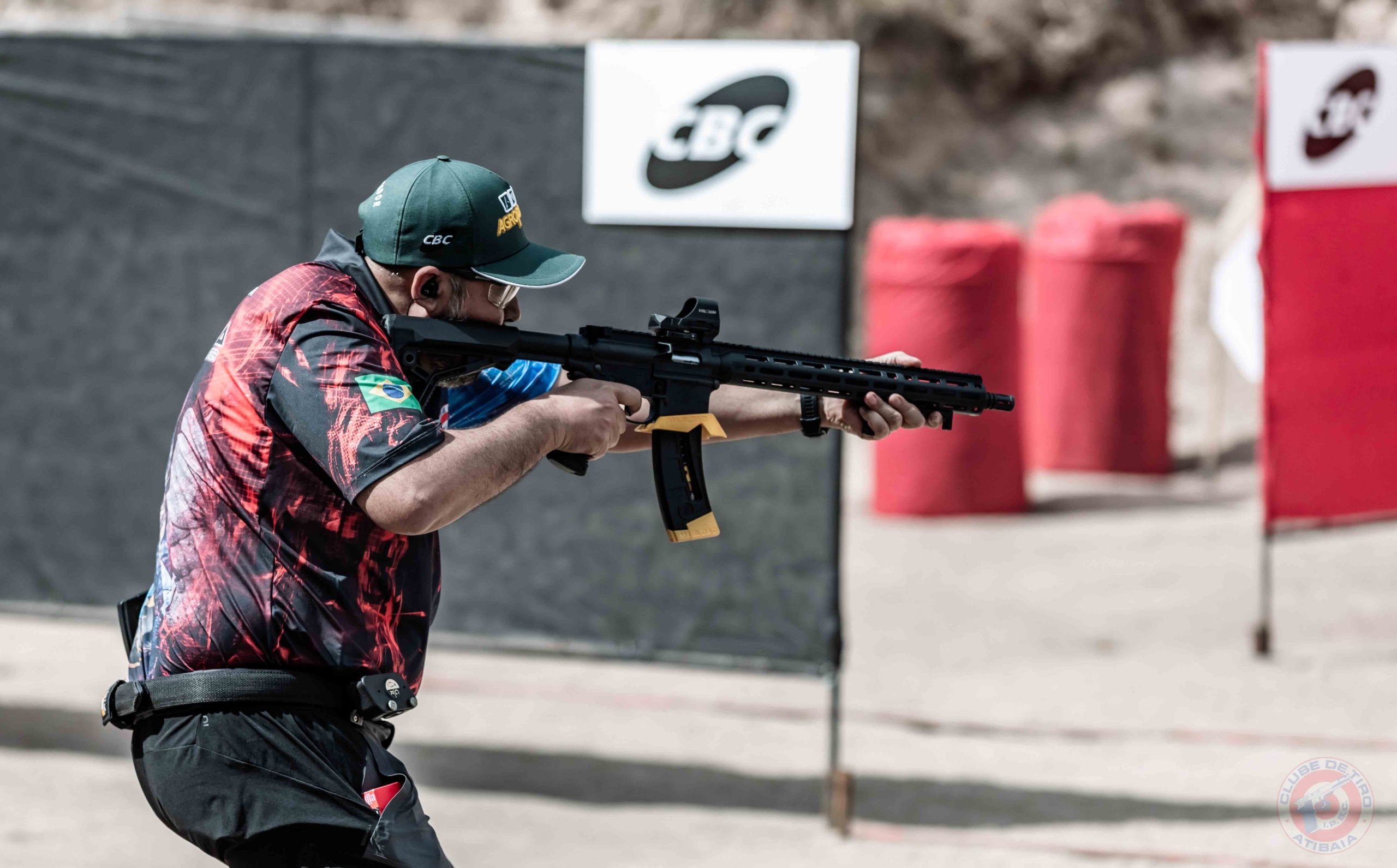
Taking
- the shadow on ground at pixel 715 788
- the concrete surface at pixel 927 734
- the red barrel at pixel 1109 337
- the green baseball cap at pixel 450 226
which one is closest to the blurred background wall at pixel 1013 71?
the red barrel at pixel 1109 337

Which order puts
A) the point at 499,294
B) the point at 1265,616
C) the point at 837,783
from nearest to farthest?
the point at 499,294 → the point at 837,783 → the point at 1265,616

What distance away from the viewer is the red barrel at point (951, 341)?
35.0ft

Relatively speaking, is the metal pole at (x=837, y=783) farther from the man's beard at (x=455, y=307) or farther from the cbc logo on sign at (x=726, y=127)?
the man's beard at (x=455, y=307)

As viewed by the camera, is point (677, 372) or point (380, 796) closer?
point (380, 796)

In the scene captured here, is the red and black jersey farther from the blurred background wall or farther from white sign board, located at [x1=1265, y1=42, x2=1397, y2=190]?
the blurred background wall

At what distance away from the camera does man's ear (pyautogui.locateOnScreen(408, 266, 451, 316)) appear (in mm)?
2797

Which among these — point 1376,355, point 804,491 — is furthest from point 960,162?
point 804,491

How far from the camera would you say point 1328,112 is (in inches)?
270

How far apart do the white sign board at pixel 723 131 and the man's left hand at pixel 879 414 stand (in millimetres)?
1658

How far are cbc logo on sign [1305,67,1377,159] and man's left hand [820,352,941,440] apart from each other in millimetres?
4234

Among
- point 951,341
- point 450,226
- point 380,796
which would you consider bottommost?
point 380,796

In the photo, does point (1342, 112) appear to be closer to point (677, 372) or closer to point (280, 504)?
point (677, 372)

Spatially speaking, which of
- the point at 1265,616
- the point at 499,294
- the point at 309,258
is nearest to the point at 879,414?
the point at 499,294

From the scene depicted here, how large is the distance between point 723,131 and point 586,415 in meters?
2.50
